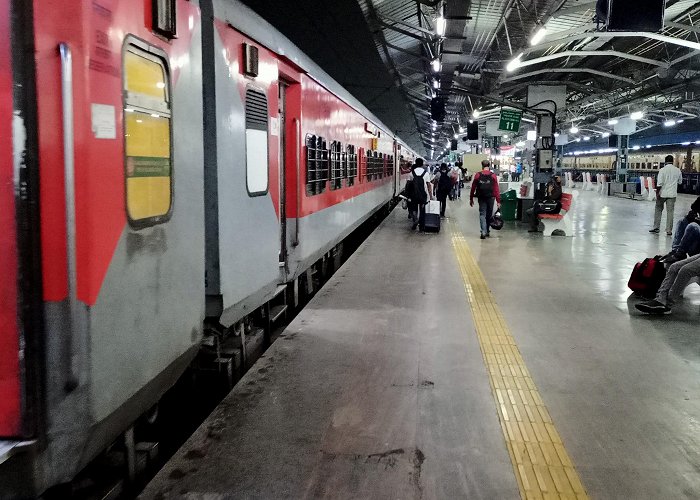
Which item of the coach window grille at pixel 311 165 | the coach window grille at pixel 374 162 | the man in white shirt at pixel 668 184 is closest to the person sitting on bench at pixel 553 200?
the man in white shirt at pixel 668 184

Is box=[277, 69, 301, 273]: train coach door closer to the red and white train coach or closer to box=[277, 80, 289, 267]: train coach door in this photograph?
box=[277, 80, 289, 267]: train coach door

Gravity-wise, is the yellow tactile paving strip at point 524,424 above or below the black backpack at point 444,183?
below

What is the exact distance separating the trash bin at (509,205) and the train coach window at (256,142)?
1547 cm

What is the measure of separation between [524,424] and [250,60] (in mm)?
3171

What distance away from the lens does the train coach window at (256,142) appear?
4.60 metres

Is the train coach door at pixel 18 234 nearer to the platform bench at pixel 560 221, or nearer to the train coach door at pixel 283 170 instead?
the train coach door at pixel 283 170

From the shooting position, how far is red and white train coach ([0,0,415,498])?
2.28m

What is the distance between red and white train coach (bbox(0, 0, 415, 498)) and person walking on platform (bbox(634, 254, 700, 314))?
5.00 meters

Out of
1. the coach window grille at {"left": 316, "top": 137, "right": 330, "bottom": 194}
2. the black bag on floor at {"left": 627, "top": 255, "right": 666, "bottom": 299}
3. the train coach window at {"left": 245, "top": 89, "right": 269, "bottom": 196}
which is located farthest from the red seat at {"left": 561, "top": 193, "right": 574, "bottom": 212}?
the train coach window at {"left": 245, "top": 89, "right": 269, "bottom": 196}

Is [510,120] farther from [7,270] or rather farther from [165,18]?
[7,270]

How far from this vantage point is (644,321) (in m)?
7.00

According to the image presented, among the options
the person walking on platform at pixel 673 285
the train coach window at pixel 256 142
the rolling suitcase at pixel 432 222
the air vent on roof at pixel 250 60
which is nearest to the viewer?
the air vent on roof at pixel 250 60

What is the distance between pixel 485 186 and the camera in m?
14.6

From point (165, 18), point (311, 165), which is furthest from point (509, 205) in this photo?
point (165, 18)
